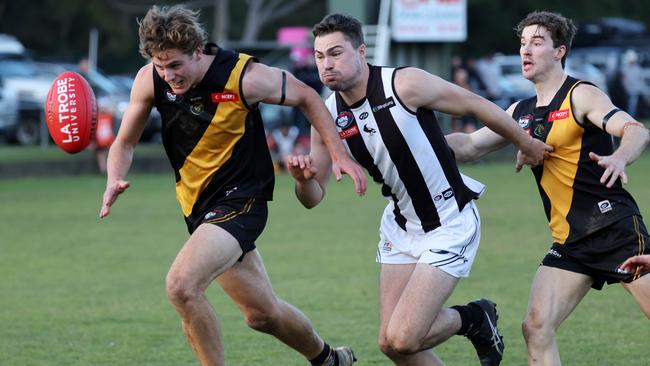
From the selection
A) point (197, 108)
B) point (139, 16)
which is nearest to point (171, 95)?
point (197, 108)

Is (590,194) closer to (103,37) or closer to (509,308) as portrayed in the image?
(509,308)

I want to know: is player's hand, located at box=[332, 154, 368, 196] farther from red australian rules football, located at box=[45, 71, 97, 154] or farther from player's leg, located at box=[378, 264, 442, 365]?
red australian rules football, located at box=[45, 71, 97, 154]

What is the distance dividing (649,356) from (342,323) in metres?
2.30

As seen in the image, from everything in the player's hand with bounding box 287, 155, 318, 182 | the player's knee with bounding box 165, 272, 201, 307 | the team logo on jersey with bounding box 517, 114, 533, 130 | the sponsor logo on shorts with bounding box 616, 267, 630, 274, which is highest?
the team logo on jersey with bounding box 517, 114, 533, 130

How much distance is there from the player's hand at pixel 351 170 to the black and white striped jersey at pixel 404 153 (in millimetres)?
210

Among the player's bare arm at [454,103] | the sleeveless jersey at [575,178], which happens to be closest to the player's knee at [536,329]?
the sleeveless jersey at [575,178]

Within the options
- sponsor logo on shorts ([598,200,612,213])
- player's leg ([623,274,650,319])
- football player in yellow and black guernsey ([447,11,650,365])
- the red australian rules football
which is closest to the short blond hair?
the red australian rules football

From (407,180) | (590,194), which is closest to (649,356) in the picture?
(590,194)

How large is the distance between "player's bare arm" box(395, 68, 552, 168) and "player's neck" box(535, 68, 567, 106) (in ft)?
1.07

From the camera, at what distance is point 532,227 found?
1395cm

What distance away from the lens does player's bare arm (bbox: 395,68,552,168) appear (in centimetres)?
613

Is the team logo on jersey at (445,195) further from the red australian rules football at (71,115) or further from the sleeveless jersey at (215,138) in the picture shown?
the red australian rules football at (71,115)

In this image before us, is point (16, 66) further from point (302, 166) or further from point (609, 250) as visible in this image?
point (609, 250)

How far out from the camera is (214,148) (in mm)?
6559
